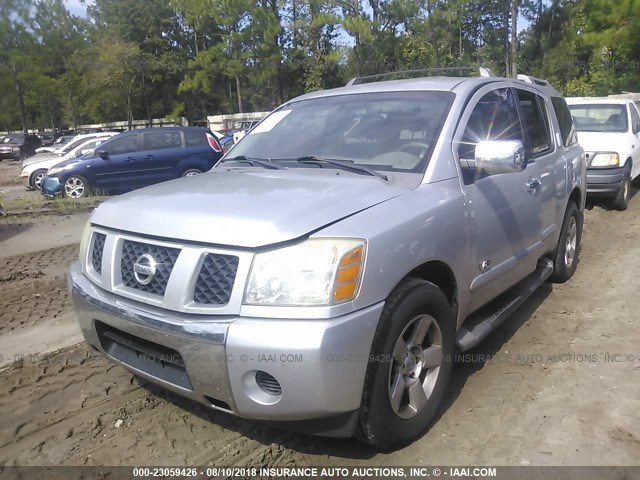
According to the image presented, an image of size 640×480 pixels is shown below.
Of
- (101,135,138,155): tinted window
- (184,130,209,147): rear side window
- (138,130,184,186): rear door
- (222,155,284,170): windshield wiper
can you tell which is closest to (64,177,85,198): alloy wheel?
(101,135,138,155): tinted window

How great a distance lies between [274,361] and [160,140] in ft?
38.9

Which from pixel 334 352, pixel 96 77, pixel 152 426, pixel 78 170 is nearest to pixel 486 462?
pixel 334 352

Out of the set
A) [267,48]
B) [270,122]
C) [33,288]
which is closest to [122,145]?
[33,288]

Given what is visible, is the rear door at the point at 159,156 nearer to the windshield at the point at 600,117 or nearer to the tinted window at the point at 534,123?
the windshield at the point at 600,117

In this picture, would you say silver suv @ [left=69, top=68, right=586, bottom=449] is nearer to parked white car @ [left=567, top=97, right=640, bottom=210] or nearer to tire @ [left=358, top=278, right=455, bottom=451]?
tire @ [left=358, top=278, right=455, bottom=451]

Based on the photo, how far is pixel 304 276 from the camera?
2.22 m

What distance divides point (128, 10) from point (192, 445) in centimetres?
5853

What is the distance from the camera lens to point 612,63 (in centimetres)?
3044

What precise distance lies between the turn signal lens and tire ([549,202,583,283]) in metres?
3.21

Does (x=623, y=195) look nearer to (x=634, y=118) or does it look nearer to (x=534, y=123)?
(x=634, y=118)

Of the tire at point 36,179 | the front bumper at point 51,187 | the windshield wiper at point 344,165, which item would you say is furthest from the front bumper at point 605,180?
the tire at point 36,179

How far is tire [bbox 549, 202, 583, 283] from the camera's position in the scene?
4.86m

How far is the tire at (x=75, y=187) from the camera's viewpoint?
40.4ft

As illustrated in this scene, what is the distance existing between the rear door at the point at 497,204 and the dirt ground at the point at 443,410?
21.1 inches
